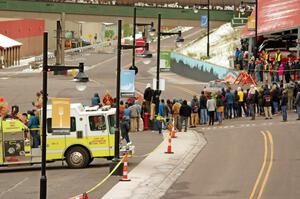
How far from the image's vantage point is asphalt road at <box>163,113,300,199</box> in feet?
79.2

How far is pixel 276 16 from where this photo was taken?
61344mm

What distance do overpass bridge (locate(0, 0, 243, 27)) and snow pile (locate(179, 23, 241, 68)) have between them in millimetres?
2000

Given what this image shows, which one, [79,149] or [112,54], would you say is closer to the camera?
[79,149]

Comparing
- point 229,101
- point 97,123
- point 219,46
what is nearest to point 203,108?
point 229,101

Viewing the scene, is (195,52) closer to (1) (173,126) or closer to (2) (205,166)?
(1) (173,126)

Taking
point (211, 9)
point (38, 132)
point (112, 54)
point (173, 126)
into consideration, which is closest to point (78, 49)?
point (112, 54)

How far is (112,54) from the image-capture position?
126m

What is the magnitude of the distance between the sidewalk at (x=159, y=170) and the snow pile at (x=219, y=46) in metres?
37.2

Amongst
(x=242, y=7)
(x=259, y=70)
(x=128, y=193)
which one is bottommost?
(x=128, y=193)

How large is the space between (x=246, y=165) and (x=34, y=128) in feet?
23.9

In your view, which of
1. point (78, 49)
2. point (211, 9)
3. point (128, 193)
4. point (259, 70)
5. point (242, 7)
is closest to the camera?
point (128, 193)

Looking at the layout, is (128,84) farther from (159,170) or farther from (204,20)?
(204,20)

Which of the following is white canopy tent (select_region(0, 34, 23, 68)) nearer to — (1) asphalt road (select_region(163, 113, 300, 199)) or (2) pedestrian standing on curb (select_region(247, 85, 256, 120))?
(2) pedestrian standing on curb (select_region(247, 85, 256, 120))

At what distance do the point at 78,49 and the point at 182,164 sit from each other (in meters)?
95.2
